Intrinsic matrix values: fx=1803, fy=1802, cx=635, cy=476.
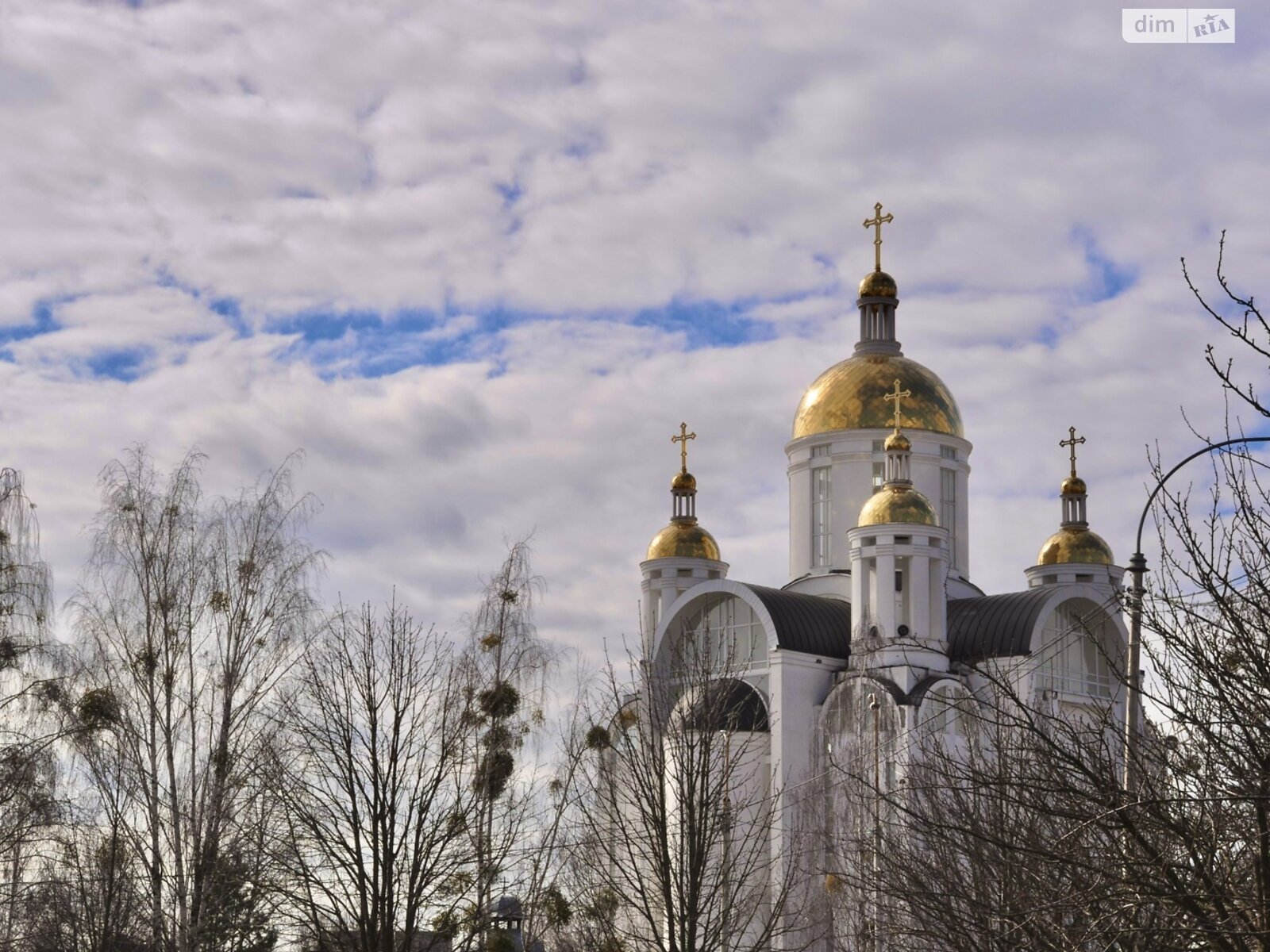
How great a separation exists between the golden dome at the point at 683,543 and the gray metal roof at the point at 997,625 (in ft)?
24.3

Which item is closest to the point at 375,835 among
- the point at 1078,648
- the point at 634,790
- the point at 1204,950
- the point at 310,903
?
the point at 310,903

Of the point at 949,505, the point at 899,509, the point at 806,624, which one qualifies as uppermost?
the point at 949,505

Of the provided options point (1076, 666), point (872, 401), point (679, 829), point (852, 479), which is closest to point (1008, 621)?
point (1076, 666)

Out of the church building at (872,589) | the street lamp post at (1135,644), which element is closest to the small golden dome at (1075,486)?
the church building at (872,589)

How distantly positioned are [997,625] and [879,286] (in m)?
12.1

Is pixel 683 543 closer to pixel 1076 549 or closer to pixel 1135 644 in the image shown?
pixel 1076 549

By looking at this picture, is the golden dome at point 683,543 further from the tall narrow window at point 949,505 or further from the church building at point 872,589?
the tall narrow window at point 949,505

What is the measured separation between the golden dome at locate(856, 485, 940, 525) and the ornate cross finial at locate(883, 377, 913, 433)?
96.3 inches

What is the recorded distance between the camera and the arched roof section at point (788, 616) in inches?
1732

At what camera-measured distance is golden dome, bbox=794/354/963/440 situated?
4959cm

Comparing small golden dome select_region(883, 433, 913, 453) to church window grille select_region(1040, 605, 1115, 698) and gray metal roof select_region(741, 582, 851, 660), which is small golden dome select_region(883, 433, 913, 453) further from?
church window grille select_region(1040, 605, 1115, 698)

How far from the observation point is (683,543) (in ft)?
165

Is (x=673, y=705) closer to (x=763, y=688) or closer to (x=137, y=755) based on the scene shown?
(x=137, y=755)

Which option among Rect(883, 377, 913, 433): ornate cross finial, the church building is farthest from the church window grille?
Rect(883, 377, 913, 433): ornate cross finial
